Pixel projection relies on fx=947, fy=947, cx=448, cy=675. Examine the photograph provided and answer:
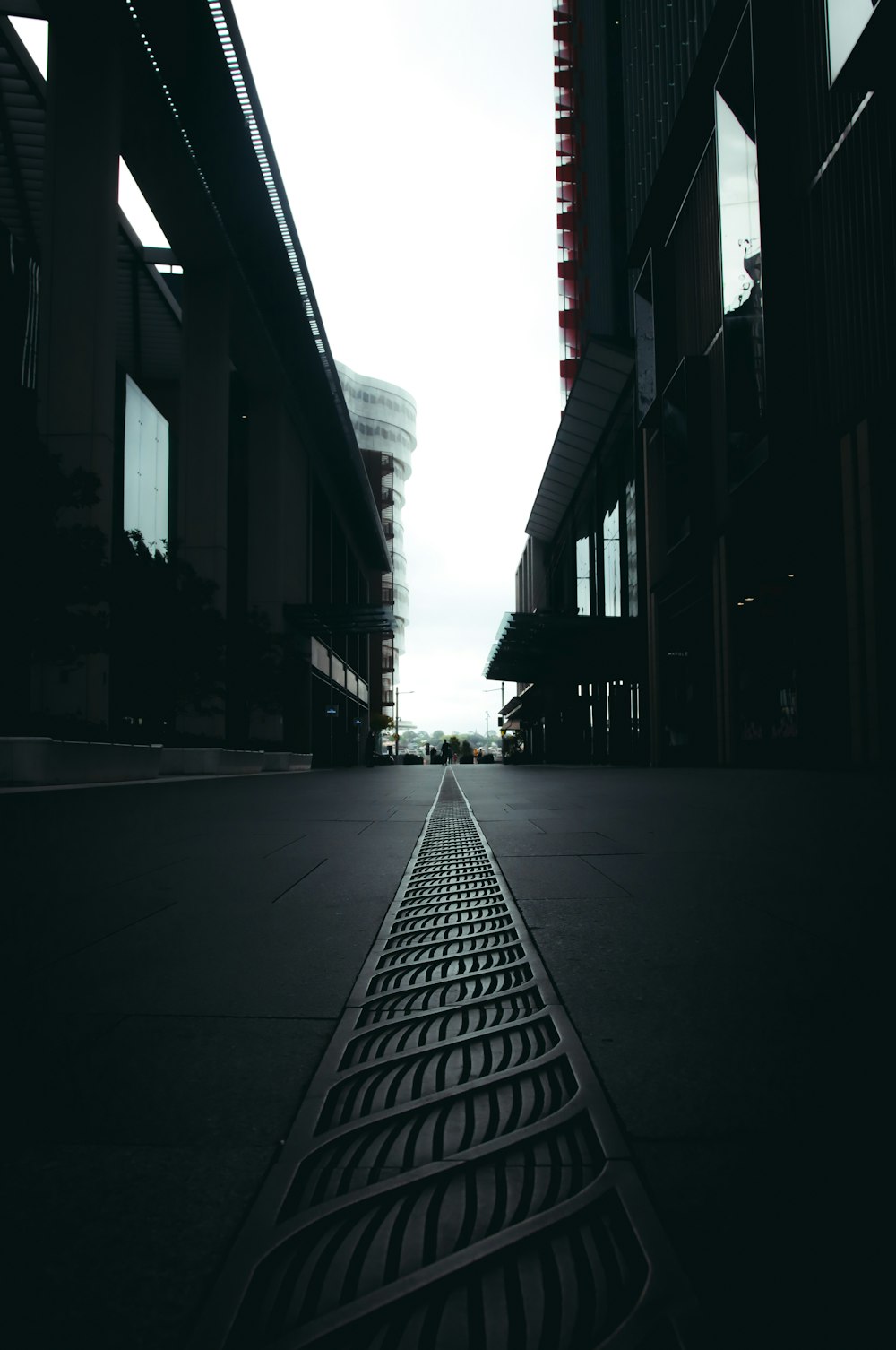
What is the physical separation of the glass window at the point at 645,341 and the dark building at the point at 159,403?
12032 millimetres

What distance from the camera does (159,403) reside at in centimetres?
4725

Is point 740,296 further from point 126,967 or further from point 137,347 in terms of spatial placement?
point 137,347

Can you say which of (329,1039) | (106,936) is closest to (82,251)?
(106,936)

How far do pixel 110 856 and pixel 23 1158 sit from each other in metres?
4.72

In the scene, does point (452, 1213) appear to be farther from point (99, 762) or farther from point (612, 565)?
point (612, 565)

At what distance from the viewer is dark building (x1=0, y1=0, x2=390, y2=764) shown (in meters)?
17.8

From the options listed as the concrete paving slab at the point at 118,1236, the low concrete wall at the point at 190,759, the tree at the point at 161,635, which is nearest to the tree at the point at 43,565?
the tree at the point at 161,635

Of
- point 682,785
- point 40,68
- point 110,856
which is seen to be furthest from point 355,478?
point 110,856

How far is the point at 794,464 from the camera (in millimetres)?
20859

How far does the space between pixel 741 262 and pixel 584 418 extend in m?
18.9

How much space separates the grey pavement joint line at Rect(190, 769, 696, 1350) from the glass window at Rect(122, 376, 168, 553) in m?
35.6

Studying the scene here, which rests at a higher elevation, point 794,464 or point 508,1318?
point 794,464

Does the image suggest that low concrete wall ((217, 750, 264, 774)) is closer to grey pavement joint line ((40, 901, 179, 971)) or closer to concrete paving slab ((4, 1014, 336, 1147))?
grey pavement joint line ((40, 901, 179, 971))

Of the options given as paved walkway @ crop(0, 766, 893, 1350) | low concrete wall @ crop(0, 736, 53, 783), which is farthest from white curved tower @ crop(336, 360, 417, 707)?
paved walkway @ crop(0, 766, 893, 1350)
